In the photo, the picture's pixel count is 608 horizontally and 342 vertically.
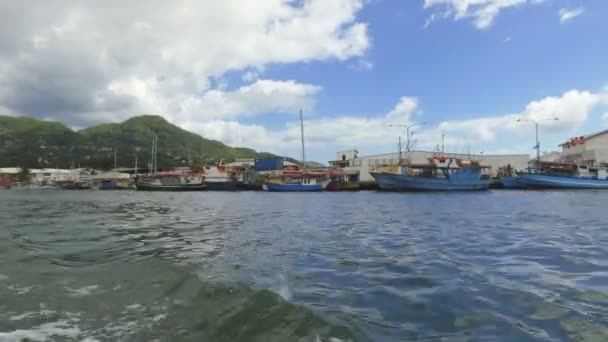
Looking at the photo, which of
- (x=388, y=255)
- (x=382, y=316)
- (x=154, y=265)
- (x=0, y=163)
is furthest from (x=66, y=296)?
(x=0, y=163)

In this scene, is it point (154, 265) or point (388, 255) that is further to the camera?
point (388, 255)

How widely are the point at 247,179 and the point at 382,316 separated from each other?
7038 cm

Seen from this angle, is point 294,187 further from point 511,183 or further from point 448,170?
point 511,183

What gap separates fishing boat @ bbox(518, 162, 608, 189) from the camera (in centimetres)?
5406

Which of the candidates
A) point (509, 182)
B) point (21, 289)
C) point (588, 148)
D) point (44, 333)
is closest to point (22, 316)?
point (44, 333)

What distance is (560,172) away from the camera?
58.8 metres

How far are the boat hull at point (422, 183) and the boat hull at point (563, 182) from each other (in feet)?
28.4

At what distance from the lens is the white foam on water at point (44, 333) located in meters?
3.92

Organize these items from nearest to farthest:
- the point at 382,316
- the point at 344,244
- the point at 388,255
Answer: the point at 382,316 < the point at 388,255 < the point at 344,244

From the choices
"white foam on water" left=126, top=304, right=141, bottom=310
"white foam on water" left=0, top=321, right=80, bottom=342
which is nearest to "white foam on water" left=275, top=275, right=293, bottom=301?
"white foam on water" left=126, top=304, right=141, bottom=310

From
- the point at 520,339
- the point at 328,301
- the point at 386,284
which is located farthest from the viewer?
the point at 386,284

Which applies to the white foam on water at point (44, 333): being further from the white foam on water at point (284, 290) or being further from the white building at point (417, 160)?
the white building at point (417, 160)

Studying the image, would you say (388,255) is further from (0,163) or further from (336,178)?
(0,163)

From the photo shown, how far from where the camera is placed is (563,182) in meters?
54.2
